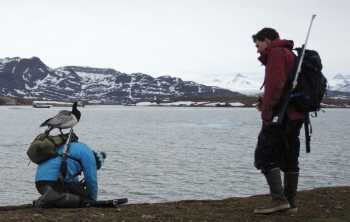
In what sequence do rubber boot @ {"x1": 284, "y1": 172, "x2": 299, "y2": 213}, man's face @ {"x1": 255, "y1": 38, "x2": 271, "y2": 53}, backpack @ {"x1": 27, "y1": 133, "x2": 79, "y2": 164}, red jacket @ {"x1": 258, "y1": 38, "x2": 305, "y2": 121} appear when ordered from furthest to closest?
backpack @ {"x1": 27, "y1": 133, "x2": 79, "y2": 164} → rubber boot @ {"x1": 284, "y1": 172, "x2": 299, "y2": 213} → man's face @ {"x1": 255, "y1": 38, "x2": 271, "y2": 53} → red jacket @ {"x1": 258, "y1": 38, "x2": 305, "y2": 121}

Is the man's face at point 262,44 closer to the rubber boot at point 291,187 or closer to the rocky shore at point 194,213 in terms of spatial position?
the rubber boot at point 291,187

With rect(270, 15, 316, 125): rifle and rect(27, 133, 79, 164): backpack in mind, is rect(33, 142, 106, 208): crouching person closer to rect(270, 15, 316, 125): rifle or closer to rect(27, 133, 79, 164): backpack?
rect(27, 133, 79, 164): backpack

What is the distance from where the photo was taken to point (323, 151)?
39.1 metres

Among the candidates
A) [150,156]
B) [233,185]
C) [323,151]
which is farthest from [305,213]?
[323,151]

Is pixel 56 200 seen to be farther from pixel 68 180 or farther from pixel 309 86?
pixel 309 86

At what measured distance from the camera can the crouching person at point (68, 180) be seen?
8422 millimetres

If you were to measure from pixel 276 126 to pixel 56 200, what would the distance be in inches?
173

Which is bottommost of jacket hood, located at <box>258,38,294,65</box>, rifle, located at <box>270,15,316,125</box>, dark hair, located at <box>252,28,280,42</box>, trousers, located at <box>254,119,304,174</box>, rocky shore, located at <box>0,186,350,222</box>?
rocky shore, located at <box>0,186,350,222</box>

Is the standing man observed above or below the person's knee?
above

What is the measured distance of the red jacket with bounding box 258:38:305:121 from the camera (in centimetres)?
731

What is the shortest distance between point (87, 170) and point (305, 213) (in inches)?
163

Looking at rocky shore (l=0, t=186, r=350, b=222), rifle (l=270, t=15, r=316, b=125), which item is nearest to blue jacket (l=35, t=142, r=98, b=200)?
rocky shore (l=0, t=186, r=350, b=222)

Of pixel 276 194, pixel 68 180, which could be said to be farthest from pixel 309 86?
pixel 68 180

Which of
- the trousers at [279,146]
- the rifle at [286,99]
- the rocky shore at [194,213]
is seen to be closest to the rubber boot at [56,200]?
the rocky shore at [194,213]
